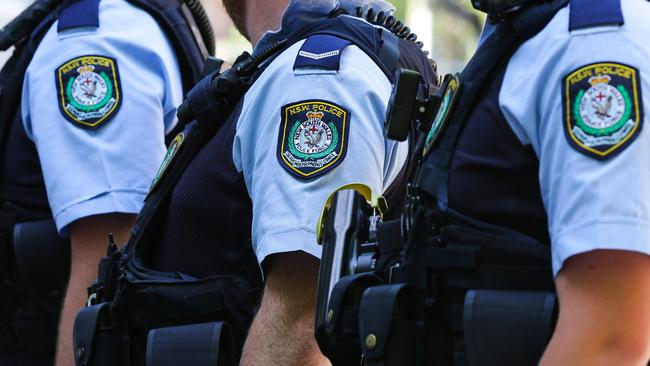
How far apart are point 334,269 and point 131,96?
106 cm

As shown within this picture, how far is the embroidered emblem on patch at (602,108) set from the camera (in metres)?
1.58

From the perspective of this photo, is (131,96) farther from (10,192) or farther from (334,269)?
(334,269)

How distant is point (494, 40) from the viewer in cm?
189

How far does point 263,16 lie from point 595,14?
125 cm

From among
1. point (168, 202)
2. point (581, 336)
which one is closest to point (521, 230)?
point (581, 336)

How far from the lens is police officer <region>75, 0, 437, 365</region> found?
2.24 m

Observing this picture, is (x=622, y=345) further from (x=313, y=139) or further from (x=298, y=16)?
(x=298, y=16)

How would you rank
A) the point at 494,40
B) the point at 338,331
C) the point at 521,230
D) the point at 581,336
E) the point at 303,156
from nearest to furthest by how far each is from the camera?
the point at 581,336
the point at 521,230
the point at 494,40
the point at 338,331
the point at 303,156

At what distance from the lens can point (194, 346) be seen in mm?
2330

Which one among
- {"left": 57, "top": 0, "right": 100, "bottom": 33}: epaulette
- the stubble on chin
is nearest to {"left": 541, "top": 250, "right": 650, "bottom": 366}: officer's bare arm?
the stubble on chin

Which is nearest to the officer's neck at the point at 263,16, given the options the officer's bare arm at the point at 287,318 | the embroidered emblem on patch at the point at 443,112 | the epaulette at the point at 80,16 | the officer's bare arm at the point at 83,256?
the epaulette at the point at 80,16

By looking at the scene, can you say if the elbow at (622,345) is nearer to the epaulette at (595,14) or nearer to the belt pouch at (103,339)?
the epaulette at (595,14)

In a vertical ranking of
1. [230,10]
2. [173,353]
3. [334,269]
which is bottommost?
[173,353]

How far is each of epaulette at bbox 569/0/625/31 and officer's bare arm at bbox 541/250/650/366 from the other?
1.11ft
